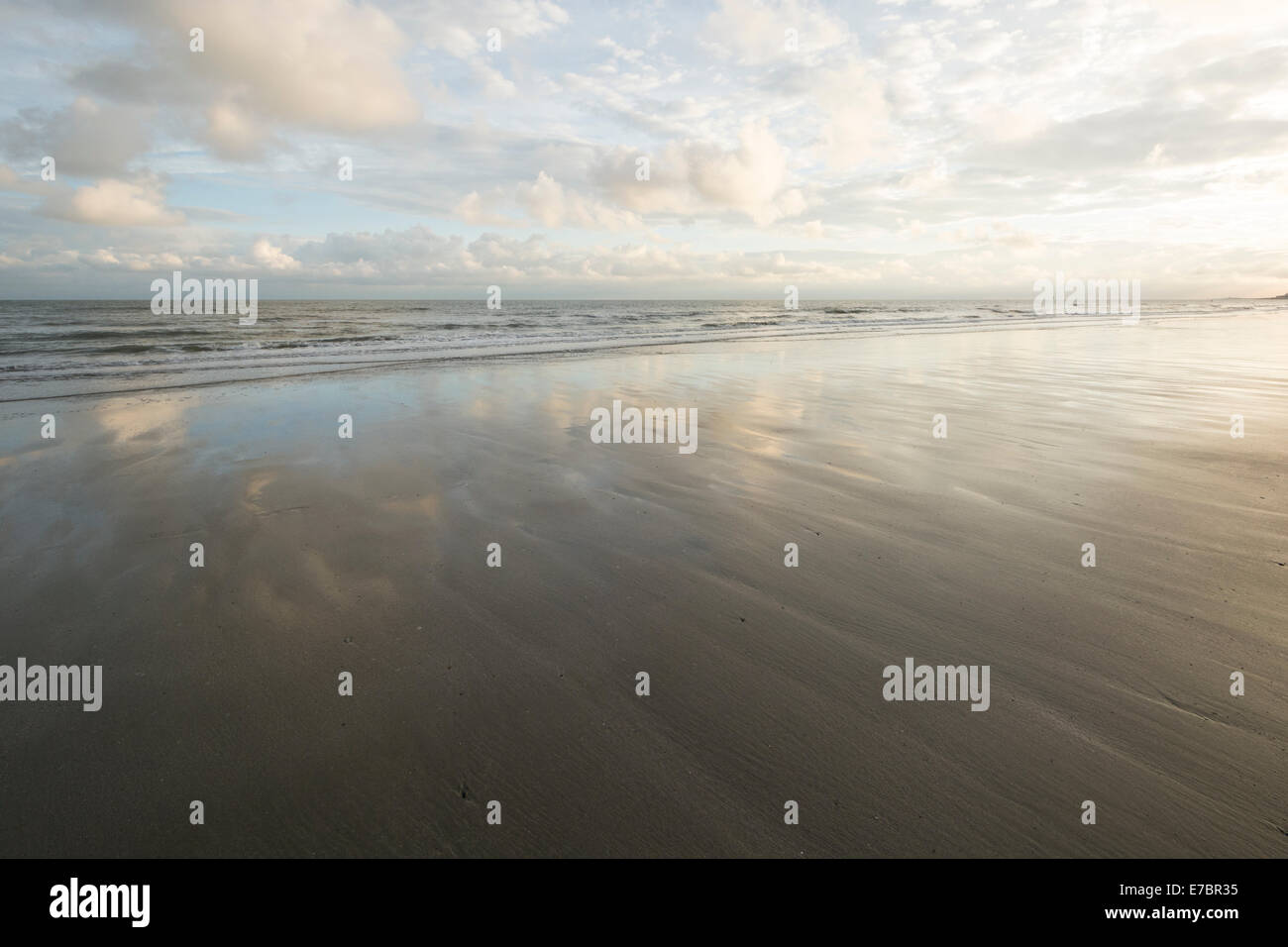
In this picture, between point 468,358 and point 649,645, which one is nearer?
point 649,645

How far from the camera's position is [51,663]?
3426mm

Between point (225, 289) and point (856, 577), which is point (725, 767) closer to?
point (856, 577)

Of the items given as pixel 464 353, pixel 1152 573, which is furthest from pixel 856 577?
pixel 464 353

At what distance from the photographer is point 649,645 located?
142 inches

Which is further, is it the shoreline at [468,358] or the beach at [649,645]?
the shoreline at [468,358]

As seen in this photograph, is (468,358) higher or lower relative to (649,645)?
higher

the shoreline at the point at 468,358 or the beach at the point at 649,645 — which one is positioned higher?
the shoreline at the point at 468,358

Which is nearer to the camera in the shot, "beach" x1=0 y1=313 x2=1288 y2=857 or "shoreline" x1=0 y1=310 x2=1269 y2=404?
"beach" x1=0 y1=313 x2=1288 y2=857

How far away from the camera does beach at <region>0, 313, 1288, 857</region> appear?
8.06 ft

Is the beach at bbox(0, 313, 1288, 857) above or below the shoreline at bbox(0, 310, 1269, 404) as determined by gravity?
below

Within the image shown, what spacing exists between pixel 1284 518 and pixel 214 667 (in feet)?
26.5

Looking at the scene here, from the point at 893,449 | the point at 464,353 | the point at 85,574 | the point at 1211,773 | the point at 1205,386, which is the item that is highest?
the point at 464,353

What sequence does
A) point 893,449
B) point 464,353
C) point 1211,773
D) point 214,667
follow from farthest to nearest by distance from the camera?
point 464,353
point 893,449
point 214,667
point 1211,773

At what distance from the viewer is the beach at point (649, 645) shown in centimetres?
246
